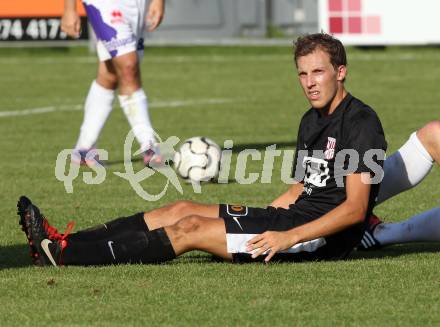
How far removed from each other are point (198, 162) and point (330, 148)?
3.92m

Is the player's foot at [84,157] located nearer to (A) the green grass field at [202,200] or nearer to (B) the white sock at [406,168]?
(A) the green grass field at [202,200]

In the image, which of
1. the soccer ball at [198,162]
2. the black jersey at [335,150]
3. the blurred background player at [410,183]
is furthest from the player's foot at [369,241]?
the soccer ball at [198,162]

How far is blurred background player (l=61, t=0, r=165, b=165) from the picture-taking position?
37.2 feet

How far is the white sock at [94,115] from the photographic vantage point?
38.4 ft

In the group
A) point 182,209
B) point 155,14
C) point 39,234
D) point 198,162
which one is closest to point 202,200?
point 198,162

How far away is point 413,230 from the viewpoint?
7.39 m

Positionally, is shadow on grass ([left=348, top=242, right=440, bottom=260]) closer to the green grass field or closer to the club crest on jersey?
the green grass field

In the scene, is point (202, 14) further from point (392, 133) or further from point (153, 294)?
point (153, 294)

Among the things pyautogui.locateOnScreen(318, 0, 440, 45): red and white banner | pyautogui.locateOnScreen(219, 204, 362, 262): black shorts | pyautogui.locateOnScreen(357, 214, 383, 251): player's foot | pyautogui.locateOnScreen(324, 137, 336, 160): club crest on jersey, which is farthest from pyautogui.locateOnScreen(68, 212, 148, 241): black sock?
pyautogui.locateOnScreen(318, 0, 440, 45): red and white banner

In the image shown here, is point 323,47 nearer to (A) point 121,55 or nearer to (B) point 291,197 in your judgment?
(B) point 291,197

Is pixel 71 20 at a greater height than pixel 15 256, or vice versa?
pixel 71 20

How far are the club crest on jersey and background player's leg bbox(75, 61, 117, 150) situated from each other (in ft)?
16.9

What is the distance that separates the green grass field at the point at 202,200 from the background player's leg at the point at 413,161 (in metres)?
0.39

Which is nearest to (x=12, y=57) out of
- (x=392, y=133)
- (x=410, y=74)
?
(x=410, y=74)
